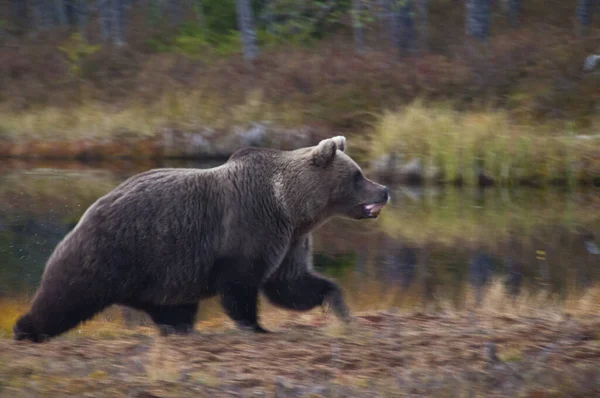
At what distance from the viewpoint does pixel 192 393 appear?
537 cm

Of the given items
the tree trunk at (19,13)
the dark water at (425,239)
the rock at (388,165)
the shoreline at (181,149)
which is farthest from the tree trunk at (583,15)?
the tree trunk at (19,13)

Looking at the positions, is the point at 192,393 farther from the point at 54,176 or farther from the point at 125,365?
the point at 54,176

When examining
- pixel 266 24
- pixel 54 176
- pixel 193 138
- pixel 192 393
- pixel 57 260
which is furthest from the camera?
pixel 266 24

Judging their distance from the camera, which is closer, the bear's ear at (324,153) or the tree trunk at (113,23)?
the bear's ear at (324,153)

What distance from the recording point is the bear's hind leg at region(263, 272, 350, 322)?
26.3 ft

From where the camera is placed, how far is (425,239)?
53.9 feet

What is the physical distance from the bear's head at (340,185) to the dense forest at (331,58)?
1345 centimetres

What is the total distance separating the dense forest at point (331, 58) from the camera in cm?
2722

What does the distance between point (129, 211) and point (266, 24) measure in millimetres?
32936

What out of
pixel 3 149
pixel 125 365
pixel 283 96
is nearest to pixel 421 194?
pixel 283 96

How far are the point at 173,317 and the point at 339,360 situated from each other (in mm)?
2148

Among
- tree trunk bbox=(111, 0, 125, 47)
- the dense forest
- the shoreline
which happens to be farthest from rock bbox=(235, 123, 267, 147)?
tree trunk bbox=(111, 0, 125, 47)

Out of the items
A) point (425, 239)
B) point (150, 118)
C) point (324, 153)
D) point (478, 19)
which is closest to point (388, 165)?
point (425, 239)

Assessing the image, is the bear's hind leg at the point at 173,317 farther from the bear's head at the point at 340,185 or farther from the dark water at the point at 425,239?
the dark water at the point at 425,239
